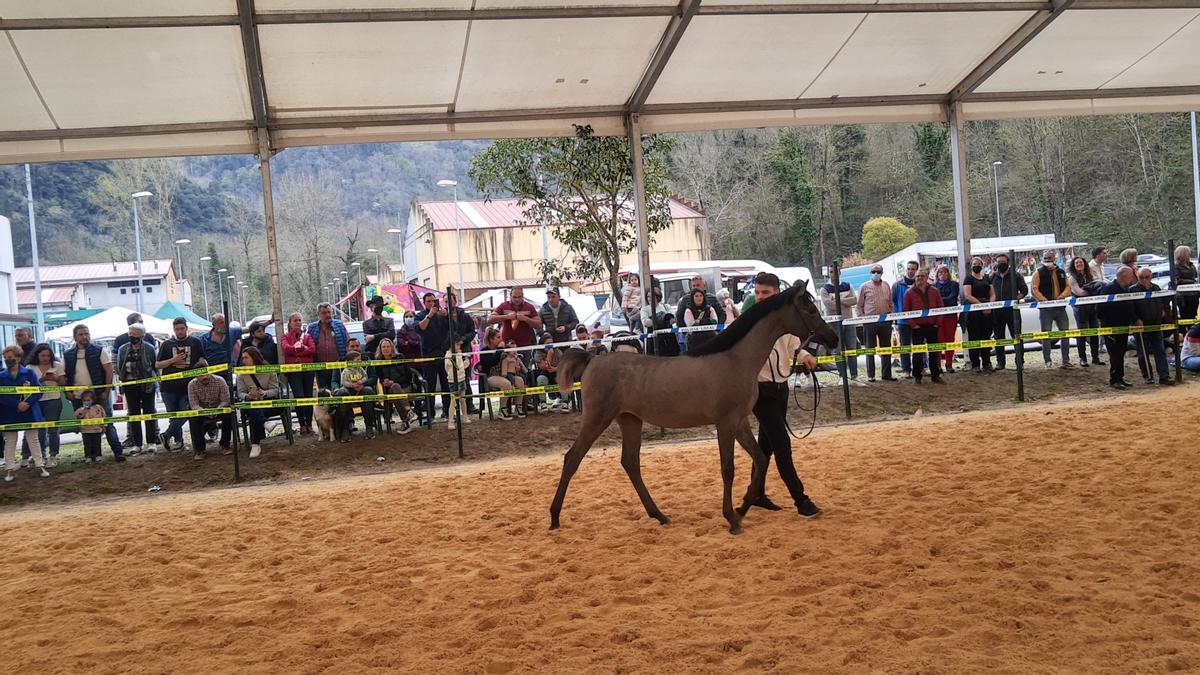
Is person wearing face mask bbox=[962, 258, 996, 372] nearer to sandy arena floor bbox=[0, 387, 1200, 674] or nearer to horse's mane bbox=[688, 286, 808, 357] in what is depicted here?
A: sandy arena floor bbox=[0, 387, 1200, 674]

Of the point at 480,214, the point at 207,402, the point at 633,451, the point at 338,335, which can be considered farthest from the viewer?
the point at 480,214

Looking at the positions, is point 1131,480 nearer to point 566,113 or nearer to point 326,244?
point 566,113

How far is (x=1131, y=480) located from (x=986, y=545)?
213 cm

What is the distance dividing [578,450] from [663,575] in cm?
169

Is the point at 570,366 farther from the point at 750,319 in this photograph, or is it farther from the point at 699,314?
the point at 699,314

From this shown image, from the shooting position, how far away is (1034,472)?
7.43 metres

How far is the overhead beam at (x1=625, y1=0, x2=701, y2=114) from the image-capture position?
10.9m

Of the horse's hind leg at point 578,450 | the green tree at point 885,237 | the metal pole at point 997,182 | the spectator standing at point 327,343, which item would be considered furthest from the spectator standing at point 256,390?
the metal pole at point 997,182

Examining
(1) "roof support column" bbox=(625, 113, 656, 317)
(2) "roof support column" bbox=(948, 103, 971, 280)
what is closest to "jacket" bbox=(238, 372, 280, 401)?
(1) "roof support column" bbox=(625, 113, 656, 317)

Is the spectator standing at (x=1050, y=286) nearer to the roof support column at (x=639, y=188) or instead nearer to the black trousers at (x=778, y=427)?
the roof support column at (x=639, y=188)

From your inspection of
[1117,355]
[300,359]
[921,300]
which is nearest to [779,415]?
[300,359]

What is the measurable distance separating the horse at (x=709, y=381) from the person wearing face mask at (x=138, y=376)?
7653mm

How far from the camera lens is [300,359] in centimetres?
1234

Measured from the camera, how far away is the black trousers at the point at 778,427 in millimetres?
6754
